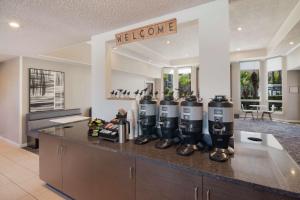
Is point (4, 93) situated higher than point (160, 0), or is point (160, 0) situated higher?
point (160, 0)

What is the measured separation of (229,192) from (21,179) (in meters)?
3.34

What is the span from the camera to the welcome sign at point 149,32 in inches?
79.0

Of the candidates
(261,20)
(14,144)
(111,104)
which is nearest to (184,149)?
(111,104)

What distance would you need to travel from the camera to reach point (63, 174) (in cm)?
212

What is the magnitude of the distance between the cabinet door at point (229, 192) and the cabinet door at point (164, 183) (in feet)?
0.18

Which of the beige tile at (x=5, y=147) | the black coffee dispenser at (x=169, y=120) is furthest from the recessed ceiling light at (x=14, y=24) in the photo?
the beige tile at (x=5, y=147)

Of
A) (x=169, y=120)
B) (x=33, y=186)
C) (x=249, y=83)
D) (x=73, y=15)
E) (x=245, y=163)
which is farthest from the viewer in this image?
(x=249, y=83)

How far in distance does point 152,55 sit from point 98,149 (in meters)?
6.03

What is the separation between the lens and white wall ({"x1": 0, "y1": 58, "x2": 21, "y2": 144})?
4.60 metres

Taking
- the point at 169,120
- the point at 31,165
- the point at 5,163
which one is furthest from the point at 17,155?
the point at 169,120

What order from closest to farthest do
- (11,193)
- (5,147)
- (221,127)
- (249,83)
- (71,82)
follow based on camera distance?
(221,127), (11,193), (5,147), (71,82), (249,83)

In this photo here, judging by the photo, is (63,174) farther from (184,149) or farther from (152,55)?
(152,55)

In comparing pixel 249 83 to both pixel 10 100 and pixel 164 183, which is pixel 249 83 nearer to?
pixel 164 183

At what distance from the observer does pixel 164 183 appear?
1267 millimetres
